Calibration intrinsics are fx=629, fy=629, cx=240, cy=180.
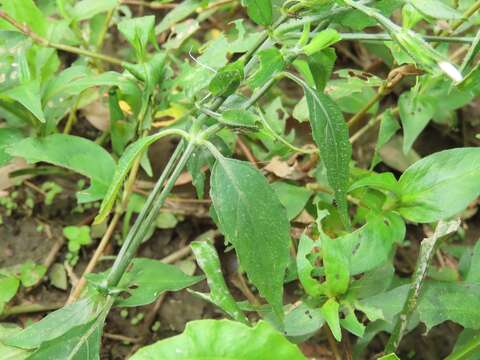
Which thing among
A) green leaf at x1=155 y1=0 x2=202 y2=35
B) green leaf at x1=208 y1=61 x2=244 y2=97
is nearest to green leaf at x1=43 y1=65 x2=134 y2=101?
green leaf at x1=155 y1=0 x2=202 y2=35

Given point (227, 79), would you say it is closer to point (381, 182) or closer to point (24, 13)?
point (381, 182)

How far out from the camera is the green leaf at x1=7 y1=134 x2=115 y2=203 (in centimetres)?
125

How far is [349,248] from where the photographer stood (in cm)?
111

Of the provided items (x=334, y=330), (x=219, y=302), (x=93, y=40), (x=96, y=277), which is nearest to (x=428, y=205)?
(x=334, y=330)

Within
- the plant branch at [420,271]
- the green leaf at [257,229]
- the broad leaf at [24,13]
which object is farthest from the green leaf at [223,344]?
the broad leaf at [24,13]

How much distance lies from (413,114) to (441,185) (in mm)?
326

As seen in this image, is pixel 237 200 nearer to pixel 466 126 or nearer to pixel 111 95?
pixel 111 95

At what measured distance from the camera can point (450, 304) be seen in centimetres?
117

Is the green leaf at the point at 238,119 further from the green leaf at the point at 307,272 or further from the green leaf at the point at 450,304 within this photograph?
the green leaf at the point at 450,304

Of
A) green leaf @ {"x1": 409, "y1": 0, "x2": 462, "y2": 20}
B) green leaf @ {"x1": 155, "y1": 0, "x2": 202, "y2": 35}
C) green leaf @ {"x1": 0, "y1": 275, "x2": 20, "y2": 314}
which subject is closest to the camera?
green leaf @ {"x1": 409, "y1": 0, "x2": 462, "y2": 20}

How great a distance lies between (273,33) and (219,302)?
466 millimetres

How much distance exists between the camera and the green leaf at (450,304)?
113 centimetres

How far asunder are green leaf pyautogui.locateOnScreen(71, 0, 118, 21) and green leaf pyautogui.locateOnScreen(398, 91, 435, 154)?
70 centimetres

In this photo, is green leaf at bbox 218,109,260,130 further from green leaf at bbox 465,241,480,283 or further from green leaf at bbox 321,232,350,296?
green leaf at bbox 465,241,480,283
